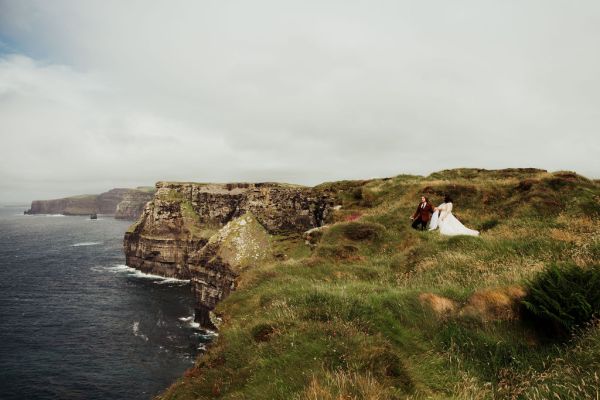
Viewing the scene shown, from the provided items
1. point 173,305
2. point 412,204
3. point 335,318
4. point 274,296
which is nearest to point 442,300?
point 335,318

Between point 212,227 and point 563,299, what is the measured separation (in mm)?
113467

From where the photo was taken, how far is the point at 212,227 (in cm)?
11481

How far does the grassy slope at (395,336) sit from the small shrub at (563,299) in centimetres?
46

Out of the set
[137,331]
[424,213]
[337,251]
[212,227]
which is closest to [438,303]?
[337,251]

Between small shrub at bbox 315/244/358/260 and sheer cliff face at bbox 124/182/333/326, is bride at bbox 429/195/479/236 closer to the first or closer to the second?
small shrub at bbox 315/244/358/260

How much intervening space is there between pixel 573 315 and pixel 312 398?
7103mm

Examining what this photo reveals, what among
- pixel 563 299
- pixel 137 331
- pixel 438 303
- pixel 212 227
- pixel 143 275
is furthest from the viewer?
pixel 212 227

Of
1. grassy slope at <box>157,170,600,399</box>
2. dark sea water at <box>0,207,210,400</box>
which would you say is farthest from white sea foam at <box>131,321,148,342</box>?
grassy slope at <box>157,170,600,399</box>

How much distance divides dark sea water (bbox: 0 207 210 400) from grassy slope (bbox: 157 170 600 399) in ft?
112

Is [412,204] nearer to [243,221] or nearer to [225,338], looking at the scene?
[225,338]

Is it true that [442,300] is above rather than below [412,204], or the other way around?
below

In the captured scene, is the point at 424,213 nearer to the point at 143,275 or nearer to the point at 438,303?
the point at 438,303

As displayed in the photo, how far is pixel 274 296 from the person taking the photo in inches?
492

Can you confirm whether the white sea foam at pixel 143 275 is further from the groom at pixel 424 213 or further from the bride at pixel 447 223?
the bride at pixel 447 223
